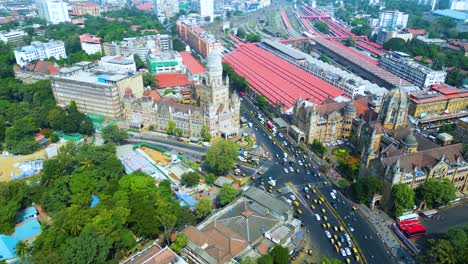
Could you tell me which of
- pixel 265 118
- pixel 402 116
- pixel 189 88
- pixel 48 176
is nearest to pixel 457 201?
pixel 402 116

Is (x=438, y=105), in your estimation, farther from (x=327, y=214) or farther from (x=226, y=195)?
(x=226, y=195)

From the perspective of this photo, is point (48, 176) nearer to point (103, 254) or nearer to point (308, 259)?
point (103, 254)

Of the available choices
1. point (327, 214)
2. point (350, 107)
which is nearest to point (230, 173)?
point (327, 214)

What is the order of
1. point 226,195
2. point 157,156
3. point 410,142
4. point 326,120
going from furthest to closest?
point 326,120
point 157,156
point 410,142
point 226,195

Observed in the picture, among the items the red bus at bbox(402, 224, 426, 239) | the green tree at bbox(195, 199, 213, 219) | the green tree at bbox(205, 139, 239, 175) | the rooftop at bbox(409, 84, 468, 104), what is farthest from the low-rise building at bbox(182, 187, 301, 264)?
the rooftop at bbox(409, 84, 468, 104)

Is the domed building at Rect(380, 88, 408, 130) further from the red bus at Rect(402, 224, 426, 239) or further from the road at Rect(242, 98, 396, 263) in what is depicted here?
the red bus at Rect(402, 224, 426, 239)
